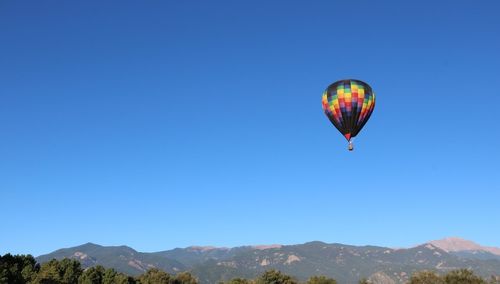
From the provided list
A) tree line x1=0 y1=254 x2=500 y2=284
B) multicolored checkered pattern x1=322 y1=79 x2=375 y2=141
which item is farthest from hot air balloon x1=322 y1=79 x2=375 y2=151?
tree line x1=0 y1=254 x2=500 y2=284

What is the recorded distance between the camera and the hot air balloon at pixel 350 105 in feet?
252

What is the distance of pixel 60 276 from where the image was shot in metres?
138

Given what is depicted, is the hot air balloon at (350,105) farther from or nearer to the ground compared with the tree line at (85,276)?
farther from the ground

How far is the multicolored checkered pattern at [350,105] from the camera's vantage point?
7681cm

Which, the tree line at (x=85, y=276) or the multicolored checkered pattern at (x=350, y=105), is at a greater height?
the multicolored checkered pattern at (x=350, y=105)

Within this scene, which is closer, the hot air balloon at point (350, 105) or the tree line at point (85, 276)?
the hot air balloon at point (350, 105)

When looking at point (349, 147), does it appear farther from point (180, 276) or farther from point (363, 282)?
point (180, 276)

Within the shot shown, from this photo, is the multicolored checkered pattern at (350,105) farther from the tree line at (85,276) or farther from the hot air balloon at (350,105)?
the tree line at (85,276)

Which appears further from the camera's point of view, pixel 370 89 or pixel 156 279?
pixel 156 279

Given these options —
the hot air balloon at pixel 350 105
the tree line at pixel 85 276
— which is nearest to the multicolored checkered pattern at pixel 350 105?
the hot air balloon at pixel 350 105

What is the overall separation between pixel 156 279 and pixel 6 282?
1937 inches

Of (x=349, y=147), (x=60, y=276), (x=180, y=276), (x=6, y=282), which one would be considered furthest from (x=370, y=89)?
(x=180, y=276)

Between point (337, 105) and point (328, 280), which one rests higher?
point (337, 105)

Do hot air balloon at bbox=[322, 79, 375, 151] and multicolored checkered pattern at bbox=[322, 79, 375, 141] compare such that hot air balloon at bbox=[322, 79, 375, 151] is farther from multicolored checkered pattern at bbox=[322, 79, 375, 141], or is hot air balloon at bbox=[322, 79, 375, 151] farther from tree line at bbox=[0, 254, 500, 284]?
tree line at bbox=[0, 254, 500, 284]
